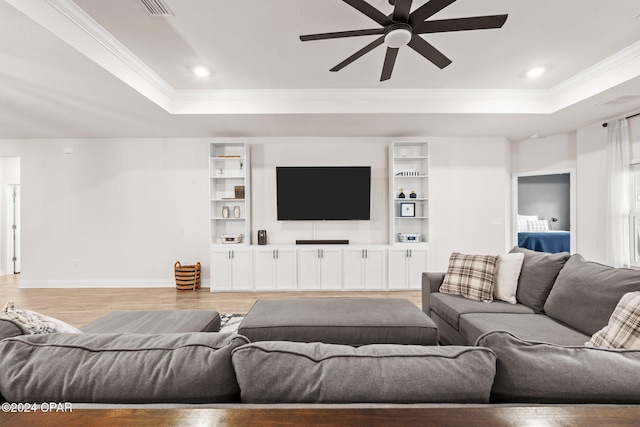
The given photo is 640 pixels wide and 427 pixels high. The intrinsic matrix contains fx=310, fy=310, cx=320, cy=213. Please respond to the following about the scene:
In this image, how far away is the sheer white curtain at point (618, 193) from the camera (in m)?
4.13

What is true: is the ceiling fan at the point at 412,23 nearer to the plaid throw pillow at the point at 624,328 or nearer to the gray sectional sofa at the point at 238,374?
the plaid throw pillow at the point at 624,328

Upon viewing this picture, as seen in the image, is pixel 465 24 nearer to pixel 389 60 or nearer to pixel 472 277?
pixel 389 60

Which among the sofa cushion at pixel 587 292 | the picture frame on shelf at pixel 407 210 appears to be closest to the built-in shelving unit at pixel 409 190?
the picture frame on shelf at pixel 407 210

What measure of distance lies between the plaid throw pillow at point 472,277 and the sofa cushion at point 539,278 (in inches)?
8.8

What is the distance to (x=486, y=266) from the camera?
266 centimetres

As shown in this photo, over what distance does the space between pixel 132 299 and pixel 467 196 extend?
5490 millimetres

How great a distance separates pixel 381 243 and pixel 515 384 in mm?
4486

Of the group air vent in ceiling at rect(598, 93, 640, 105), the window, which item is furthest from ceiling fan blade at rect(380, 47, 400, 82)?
the window

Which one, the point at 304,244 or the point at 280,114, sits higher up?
the point at 280,114

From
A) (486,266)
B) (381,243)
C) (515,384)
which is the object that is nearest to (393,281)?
(381,243)

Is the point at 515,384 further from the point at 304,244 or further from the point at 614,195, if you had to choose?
the point at 614,195

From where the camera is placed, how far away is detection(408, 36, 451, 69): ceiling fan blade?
6.98 ft

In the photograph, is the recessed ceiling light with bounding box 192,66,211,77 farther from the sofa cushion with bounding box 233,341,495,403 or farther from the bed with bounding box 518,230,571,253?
the bed with bounding box 518,230,571,253

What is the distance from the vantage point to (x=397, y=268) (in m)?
4.82
